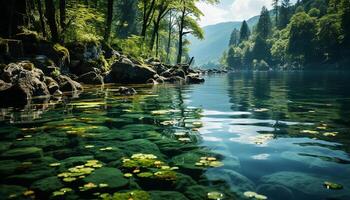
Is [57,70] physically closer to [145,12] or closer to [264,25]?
[145,12]

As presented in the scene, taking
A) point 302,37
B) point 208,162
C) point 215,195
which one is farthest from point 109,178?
point 302,37

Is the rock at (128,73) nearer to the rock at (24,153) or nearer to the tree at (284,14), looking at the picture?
the rock at (24,153)

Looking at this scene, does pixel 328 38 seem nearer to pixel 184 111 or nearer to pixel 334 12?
pixel 334 12

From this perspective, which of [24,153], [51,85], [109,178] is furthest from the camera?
[51,85]

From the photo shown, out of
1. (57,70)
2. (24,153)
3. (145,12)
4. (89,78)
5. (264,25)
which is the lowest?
(24,153)

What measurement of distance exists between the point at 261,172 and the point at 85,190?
2901 millimetres

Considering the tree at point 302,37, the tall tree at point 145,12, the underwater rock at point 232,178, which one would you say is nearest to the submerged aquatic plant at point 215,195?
the underwater rock at point 232,178

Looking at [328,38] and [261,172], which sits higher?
[328,38]

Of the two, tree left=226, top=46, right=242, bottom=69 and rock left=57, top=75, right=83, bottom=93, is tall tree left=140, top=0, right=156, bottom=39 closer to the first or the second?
rock left=57, top=75, right=83, bottom=93

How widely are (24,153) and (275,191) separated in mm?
4905

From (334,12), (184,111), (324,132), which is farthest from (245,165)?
(334,12)

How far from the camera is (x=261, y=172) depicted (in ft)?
18.3

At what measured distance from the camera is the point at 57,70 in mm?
20125

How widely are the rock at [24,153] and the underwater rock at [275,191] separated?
429 centimetres
